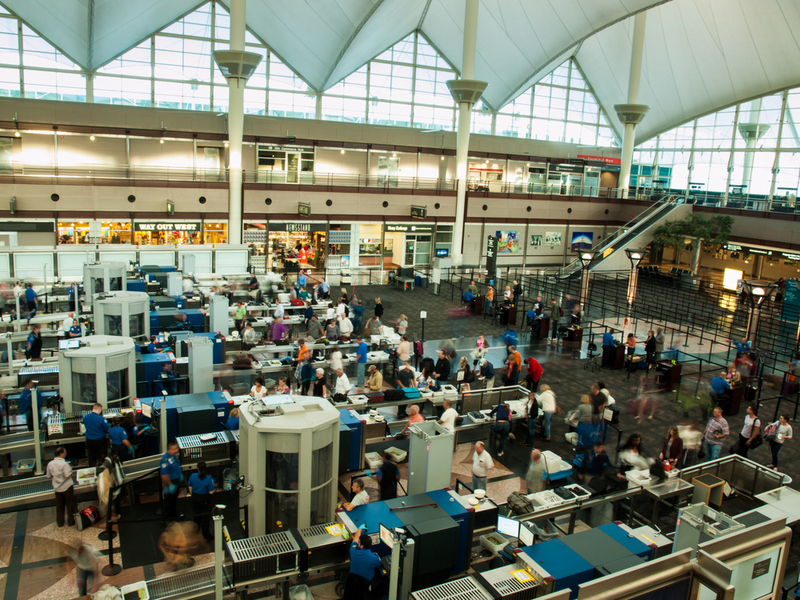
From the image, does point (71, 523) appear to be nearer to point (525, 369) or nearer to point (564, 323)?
point (525, 369)

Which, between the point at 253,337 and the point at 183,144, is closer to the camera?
the point at 253,337

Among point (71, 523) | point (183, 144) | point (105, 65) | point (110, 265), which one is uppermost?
point (105, 65)

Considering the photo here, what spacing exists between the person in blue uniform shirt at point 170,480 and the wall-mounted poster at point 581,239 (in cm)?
3706

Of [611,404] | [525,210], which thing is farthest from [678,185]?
[611,404]

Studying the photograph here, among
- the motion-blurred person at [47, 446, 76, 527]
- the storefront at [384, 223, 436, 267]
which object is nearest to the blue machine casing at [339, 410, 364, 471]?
the motion-blurred person at [47, 446, 76, 527]

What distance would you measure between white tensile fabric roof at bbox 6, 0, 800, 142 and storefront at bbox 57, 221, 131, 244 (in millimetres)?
10714

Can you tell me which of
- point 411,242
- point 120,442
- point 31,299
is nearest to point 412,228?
point 411,242

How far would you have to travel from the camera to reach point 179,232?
3195 cm

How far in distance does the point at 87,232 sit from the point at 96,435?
22.2 meters

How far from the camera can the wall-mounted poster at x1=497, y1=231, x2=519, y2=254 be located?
40844mm

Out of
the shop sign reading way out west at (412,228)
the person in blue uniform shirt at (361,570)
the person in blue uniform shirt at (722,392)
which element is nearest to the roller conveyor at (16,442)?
the person in blue uniform shirt at (361,570)

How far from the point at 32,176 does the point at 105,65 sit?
10582 millimetres

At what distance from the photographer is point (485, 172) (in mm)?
43062

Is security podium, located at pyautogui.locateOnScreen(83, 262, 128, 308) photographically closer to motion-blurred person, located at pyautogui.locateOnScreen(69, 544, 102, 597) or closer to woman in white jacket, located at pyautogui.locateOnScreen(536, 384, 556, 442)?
woman in white jacket, located at pyautogui.locateOnScreen(536, 384, 556, 442)
